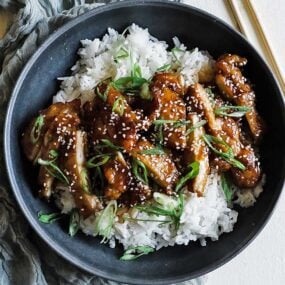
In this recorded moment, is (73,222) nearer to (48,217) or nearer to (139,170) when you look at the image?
(48,217)

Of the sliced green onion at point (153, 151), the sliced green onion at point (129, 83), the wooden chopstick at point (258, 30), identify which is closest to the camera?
the sliced green onion at point (153, 151)

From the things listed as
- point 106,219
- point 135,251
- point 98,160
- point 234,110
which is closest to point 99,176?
point 98,160

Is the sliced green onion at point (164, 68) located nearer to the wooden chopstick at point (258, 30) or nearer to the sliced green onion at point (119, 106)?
the sliced green onion at point (119, 106)

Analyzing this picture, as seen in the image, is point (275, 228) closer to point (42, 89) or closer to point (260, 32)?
point (260, 32)

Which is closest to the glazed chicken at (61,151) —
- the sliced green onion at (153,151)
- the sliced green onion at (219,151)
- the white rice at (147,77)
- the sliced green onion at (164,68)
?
the white rice at (147,77)

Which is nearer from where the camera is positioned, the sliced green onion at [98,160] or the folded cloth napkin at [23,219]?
the sliced green onion at [98,160]

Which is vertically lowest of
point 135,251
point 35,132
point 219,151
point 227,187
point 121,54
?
point 135,251
